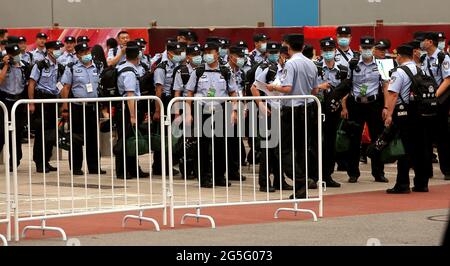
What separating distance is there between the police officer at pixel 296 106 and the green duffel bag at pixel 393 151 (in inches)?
60.9

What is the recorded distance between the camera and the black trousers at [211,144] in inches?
516

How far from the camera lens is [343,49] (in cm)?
1742

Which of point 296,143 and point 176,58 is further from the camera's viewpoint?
point 176,58

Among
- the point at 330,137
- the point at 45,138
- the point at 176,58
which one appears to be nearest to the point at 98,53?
the point at 176,58

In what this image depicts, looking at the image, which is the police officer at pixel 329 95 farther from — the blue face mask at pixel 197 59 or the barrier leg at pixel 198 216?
the barrier leg at pixel 198 216

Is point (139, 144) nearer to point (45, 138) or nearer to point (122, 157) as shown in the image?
point (122, 157)

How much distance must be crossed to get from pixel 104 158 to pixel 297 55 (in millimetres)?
2711

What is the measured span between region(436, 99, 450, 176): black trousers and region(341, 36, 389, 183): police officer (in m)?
0.96

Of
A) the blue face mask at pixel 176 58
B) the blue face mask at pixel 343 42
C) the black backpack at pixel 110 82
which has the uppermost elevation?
the blue face mask at pixel 343 42

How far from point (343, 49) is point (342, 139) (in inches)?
59.5

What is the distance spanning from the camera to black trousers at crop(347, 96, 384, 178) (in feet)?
54.3

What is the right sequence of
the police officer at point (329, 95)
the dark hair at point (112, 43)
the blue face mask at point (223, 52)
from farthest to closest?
the dark hair at point (112, 43) < the blue face mask at point (223, 52) < the police officer at point (329, 95)

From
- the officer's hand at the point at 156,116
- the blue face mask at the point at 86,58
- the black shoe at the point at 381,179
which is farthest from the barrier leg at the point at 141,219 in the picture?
the blue face mask at the point at 86,58
